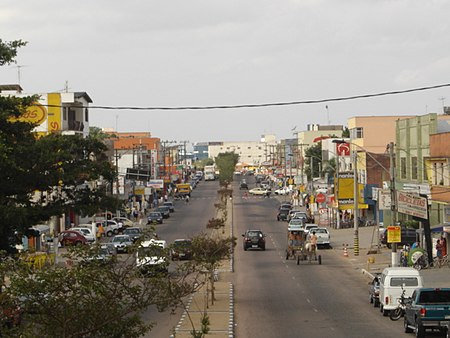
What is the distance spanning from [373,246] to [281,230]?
20.4 metres

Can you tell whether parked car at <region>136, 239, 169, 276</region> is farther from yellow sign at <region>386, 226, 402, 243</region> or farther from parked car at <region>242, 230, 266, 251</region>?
parked car at <region>242, 230, 266, 251</region>

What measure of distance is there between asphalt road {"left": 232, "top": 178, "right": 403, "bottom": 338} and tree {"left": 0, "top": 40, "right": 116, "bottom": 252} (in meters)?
7.21

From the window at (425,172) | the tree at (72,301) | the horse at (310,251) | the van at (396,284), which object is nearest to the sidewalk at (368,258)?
the horse at (310,251)

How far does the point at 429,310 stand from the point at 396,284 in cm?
627

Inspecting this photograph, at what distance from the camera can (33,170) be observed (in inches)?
1425

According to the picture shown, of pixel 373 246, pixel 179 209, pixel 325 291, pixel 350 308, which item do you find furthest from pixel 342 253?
pixel 179 209

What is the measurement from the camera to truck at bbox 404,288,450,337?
2862cm

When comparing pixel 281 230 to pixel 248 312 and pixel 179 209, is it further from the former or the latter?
pixel 248 312

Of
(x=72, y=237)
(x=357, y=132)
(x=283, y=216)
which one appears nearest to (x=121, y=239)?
(x=72, y=237)

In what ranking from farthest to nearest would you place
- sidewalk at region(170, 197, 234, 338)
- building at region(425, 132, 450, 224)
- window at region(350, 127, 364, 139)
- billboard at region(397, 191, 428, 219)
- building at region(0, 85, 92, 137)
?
window at region(350, 127, 364, 139)
building at region(0, 85, 92, 137)
building at region(425, 132, 450, 224)
billboard at region(397, 191, 428, 219)
sidewalk at region(170, 197, 234, 338)

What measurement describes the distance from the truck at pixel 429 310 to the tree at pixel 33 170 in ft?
41.9

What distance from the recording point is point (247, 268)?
190 ft

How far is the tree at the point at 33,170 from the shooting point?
35.0m

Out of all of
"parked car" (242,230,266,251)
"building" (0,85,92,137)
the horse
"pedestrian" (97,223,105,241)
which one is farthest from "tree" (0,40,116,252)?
"building" (0,85,92,137)
